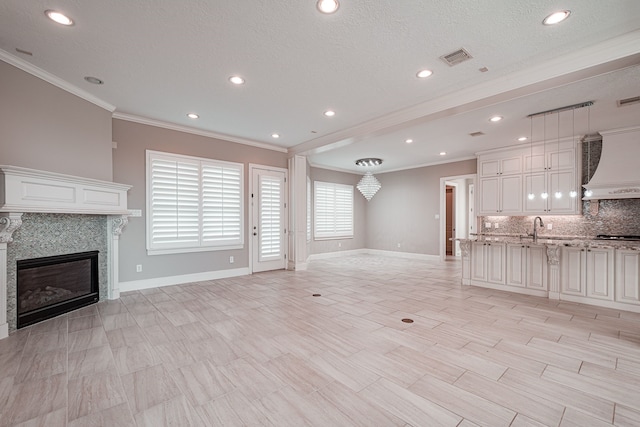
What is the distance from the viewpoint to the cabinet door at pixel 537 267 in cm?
458

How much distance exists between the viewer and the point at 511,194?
6414mm

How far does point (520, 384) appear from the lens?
2.16 m

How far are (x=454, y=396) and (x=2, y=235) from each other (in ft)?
14.6

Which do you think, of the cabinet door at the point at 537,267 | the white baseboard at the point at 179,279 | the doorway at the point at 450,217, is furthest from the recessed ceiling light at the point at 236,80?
the doorway at the point at 450,217

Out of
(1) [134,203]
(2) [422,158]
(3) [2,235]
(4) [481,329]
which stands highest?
(2) [422,158]

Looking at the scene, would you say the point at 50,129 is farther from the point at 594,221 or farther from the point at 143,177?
the point at 594,221

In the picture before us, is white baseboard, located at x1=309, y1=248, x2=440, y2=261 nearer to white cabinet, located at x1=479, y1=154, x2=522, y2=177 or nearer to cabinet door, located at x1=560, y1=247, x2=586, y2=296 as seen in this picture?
white cabinet, located at x1=479, y1=154, x2=522, y2=177

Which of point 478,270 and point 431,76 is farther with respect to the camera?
point 478,270

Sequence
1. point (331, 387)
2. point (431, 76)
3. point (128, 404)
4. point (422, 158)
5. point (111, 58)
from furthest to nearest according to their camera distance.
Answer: point (422, 158)
point (431, 76)
point (111, 58)
point (331, 387)
point (128, 404)

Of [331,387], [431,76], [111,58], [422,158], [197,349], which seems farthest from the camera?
[422,158]

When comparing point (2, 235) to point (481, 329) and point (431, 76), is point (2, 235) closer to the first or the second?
point (431, 76)

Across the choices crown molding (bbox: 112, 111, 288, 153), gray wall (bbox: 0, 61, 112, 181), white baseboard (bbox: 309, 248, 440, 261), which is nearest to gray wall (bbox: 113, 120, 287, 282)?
crown molding (bbox: 112, 111, 288, 153)

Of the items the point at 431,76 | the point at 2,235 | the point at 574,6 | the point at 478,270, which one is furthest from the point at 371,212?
the point at 2,235

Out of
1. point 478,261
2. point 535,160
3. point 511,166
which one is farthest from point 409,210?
point 478,261
